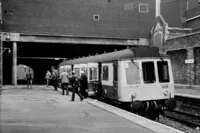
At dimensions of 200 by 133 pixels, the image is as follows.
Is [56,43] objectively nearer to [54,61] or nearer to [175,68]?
[175,68]

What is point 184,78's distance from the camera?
30078mm

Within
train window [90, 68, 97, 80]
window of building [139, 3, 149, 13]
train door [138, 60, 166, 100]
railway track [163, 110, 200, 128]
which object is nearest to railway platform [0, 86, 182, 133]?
train door [138, 60, 166, 100]

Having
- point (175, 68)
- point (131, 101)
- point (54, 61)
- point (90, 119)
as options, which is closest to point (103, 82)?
point (131, 101)

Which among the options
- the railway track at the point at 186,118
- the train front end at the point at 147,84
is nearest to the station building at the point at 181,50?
the railway track at the point at 186,118

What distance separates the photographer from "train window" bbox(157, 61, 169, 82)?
14992 millimetres

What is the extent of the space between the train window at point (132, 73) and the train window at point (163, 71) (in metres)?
1.01

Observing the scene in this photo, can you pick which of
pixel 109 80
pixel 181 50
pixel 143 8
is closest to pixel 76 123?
pixel 109 80

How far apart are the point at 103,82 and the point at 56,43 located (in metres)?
22.0

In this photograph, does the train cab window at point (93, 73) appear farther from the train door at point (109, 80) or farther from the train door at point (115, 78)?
the train door at point (115, 78)

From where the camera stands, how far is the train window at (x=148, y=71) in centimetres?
1482

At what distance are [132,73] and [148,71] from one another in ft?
2.27

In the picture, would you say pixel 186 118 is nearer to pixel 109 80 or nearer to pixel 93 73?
pixel 109 80

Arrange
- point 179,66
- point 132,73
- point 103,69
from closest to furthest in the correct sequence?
point 132,73 → point 103,69 → point 179,66

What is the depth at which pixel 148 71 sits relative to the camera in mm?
14883
